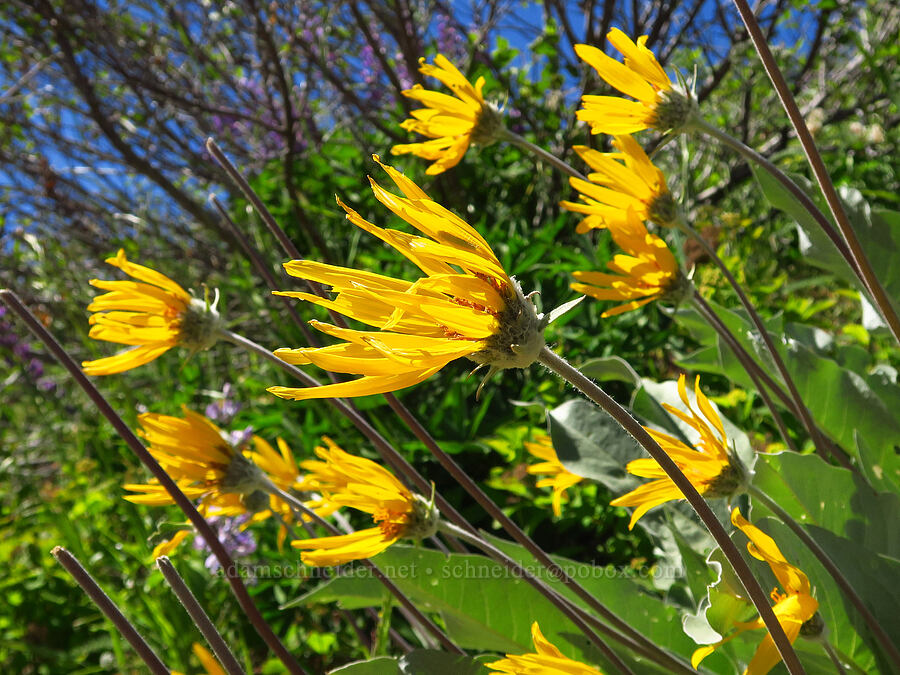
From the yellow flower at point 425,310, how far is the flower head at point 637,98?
0.64 metres

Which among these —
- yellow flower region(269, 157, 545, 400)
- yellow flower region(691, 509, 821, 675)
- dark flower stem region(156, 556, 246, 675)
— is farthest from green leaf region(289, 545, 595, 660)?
yellow flower region(269, 157, 545, 400)

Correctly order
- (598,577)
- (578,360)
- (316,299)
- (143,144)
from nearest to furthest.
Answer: (316,299) < (598,577) < (578,360) < (143,144)

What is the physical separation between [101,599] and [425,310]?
36 centimetres

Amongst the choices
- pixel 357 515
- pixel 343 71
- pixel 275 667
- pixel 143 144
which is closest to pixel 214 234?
pixel 143 144

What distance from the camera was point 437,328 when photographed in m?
0.63

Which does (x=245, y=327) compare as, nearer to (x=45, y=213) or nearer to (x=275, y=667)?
(x=45, y=213)

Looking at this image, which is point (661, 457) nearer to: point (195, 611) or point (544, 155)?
point (195, 611)

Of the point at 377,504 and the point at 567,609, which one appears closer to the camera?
the point at 567,609

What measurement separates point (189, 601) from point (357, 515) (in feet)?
4.99

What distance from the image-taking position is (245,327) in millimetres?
3477

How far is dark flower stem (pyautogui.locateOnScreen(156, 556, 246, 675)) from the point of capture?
59 centimetres

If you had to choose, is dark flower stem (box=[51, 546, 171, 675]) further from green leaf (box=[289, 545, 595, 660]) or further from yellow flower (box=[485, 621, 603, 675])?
green leaf (box=[289, 545, 595, 660])

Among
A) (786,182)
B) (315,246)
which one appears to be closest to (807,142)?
(786,182)

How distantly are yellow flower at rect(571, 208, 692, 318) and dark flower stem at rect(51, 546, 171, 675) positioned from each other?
0.84m
